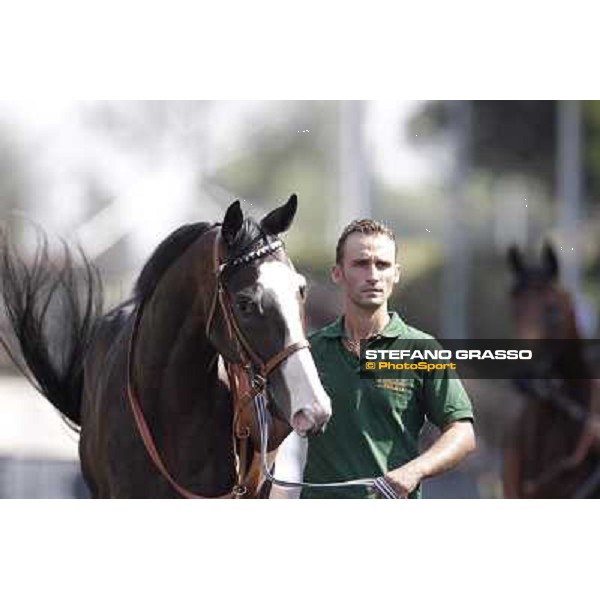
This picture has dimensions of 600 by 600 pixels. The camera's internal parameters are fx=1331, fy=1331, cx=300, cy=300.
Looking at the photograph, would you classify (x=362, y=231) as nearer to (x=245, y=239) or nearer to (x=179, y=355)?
(x=245, y=239)

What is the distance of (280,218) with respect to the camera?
3.64 meters

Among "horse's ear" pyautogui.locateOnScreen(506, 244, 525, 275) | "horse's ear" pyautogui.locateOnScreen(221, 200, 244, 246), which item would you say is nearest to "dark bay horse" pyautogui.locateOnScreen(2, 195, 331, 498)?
"horse's ear" pyautogui.locateOnScreen(221, 200, 244, 246)

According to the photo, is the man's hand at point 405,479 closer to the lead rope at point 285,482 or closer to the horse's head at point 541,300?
the lead rope at point 285,482

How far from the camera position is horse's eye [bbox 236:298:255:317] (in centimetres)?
341

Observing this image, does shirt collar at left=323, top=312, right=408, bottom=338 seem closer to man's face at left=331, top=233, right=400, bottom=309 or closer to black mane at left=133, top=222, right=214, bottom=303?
man's face at left=331, top=233, right=400, bottom=309

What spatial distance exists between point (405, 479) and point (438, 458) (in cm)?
12

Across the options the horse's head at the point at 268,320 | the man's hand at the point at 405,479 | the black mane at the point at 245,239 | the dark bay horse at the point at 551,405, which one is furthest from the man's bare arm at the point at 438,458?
the black mane at the point at 245,239

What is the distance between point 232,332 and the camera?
3.46 meters

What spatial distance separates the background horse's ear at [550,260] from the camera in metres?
3.91

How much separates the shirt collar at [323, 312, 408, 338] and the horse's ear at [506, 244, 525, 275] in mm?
369

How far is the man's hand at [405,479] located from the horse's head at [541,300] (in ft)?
2.26

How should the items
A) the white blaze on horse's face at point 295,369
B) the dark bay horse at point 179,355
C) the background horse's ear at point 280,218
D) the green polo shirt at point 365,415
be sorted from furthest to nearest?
the green polo shirt at point 365,415 < the background horse's ear at point 280,218 < the dark bay horse at point 179,355 < the white blaze on horse's face at point 295,369
